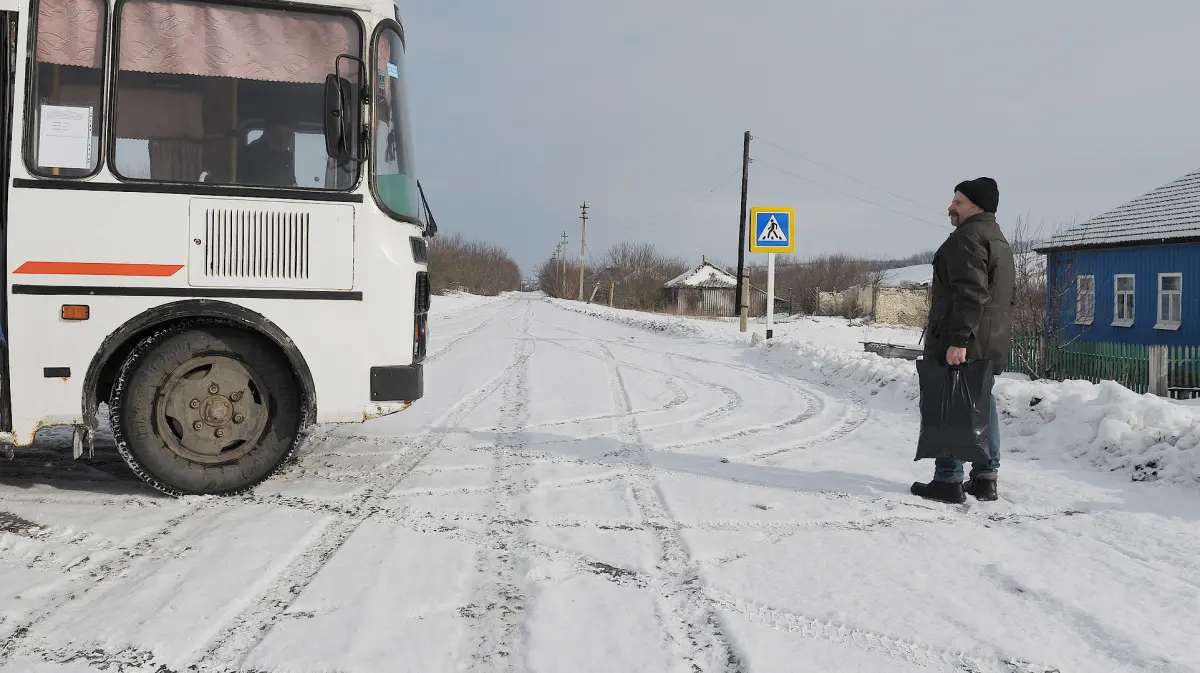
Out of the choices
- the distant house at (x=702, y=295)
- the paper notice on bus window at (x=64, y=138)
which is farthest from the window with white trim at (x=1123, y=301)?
the distant house at (x=702, y=295)

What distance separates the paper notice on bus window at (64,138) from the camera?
4.30 metres

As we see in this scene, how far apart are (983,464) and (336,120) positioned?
14.5 feet

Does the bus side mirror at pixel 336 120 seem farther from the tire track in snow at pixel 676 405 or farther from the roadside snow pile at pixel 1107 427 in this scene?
the roadside snow pile at pixel 1107 427

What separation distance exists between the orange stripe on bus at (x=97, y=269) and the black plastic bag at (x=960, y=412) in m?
4.53

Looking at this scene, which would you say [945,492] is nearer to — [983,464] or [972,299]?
[983,464]

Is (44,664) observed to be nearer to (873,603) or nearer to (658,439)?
(873,603)

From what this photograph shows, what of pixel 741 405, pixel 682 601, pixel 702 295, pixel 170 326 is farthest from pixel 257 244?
pixel 702 295

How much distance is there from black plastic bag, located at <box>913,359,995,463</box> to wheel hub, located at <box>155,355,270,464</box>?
159 inches

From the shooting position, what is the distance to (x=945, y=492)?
464cm

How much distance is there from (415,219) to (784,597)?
327cm

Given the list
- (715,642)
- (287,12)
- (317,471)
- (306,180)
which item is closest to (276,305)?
(306,180)

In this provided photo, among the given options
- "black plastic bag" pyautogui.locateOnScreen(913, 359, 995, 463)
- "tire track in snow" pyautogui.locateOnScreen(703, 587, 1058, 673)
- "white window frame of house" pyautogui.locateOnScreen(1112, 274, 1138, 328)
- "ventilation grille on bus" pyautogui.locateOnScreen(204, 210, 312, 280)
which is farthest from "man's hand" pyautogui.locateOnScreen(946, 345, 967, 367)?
"white window frame of house" pyautogui.locateOnScreen(1112, 274, 1138, 328)

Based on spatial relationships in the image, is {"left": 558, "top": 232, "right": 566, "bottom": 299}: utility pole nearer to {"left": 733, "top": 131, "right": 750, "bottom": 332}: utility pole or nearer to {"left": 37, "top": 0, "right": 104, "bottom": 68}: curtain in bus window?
{"left": 733, "top": 131, "right": 750, "bottom": 332}: utility pole

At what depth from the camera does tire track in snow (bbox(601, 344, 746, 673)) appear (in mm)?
2580
